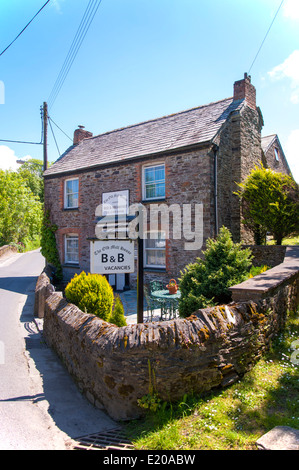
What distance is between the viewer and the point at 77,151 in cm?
1873

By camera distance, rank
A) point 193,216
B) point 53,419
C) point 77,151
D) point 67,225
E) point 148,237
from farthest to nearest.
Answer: point 77,151 → point 67,225 → point 148,237 → point 193,216 → point 53,419

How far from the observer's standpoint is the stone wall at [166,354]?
402 cm

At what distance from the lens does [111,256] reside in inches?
229

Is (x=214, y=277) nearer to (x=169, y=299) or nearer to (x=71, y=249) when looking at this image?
(x=169, y=299)

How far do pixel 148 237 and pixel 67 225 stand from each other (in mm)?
5595

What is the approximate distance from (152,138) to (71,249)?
7.44 metres

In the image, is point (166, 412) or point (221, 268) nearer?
point (166, 412)

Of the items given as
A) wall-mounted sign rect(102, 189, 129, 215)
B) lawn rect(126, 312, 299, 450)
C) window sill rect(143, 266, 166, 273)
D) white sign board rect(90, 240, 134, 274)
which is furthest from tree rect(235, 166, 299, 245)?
lawn rect(126, 312, 299, 450)

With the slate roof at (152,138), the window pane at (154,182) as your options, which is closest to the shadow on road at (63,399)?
the window pane at (154,182)

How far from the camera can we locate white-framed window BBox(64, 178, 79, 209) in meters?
17.0

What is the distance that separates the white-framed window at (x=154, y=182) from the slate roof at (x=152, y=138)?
698 millimetres
